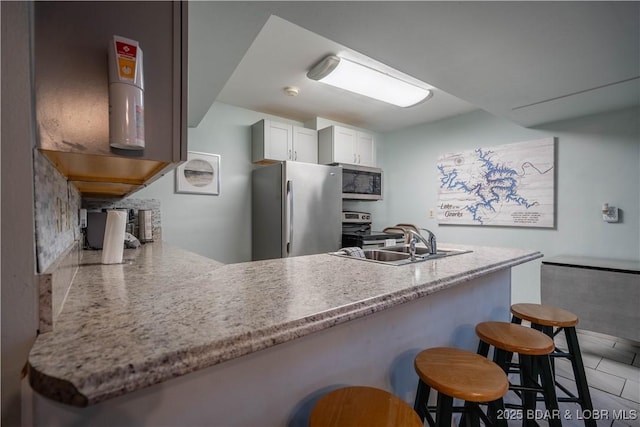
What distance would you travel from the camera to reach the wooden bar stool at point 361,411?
2.52 ft

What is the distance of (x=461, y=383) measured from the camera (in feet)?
3.05

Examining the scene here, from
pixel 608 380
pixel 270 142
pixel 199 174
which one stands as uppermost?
pixel 270 142

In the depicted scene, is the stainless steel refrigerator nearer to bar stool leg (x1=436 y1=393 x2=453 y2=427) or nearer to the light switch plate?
bar stool leg (x1=436 y1=393 x2=453 y2=427)

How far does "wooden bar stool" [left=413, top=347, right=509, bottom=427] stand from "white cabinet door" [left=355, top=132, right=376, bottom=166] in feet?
9.46

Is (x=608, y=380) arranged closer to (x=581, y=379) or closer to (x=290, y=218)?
(x=581, y=379)

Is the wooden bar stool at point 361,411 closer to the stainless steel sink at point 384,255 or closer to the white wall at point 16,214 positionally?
the white wall at point 16,214

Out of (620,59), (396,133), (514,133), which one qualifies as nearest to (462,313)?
(620,59)

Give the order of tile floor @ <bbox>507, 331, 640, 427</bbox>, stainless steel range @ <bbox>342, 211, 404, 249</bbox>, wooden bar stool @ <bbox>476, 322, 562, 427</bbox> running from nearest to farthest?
1. wooden bar stool @ <bbox>476, 322, 562, 427</bbox>
2. tile floor @ <bbox>507, 331, 640, 427</bbox>
3. stainless steel range @ <bbox>342, 211, 404, 249</bbox>

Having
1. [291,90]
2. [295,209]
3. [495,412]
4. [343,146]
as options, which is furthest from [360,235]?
[495,412]

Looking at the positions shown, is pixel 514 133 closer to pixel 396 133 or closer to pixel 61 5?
pixel 396 133

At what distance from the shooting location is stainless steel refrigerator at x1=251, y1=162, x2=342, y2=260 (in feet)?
9.27

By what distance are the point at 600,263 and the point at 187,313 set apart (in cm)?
315

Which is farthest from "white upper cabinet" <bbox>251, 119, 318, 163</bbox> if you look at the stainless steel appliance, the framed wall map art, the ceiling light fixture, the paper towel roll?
the paper towel roll

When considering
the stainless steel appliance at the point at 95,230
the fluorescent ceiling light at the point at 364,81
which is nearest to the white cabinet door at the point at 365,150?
the fluorescent ceiling light at the point at 364,81
